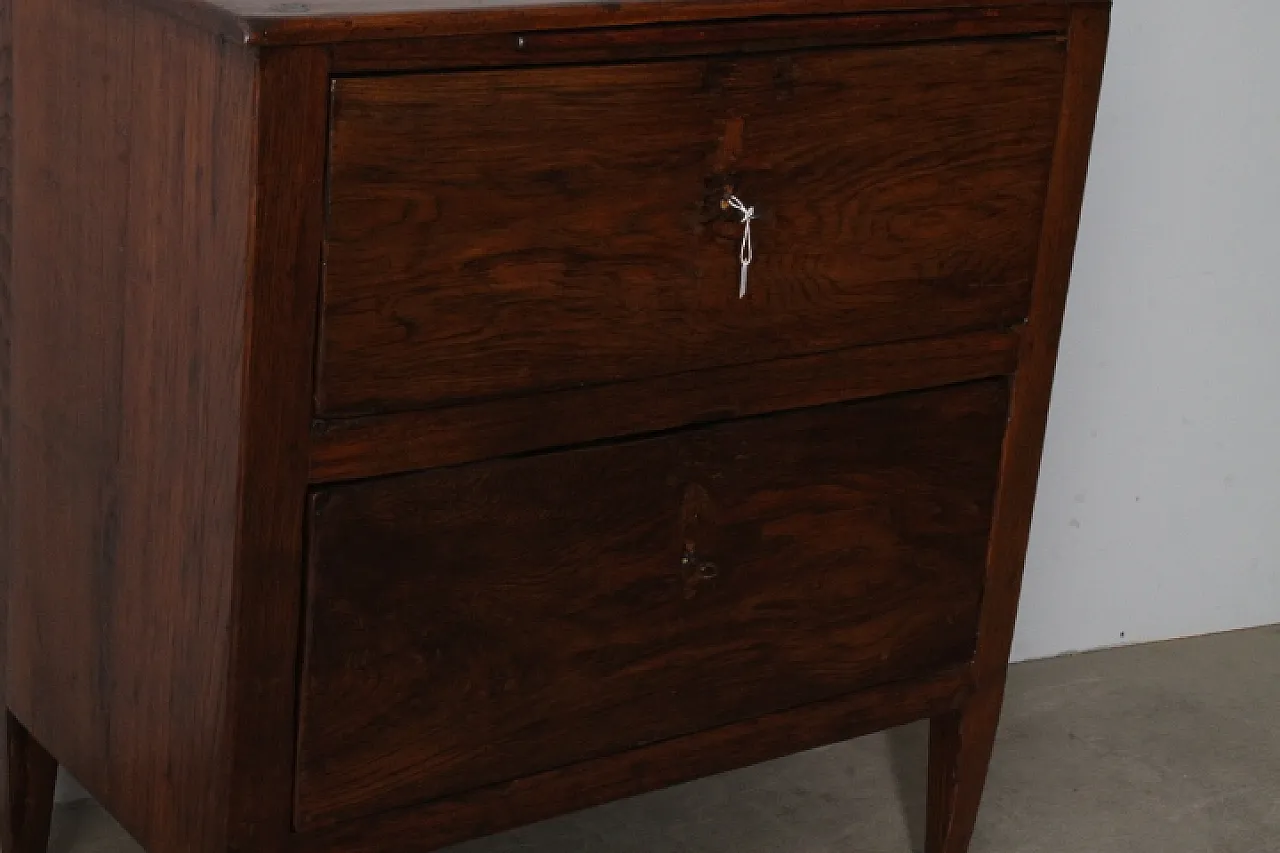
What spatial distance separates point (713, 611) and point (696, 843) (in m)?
0.45

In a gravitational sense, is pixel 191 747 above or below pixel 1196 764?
above

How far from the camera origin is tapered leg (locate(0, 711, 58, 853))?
5.71ft

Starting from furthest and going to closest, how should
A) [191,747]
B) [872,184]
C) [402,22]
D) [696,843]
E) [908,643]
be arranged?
1. [696,843]
2. [908,643]
3. [872,184]
4. [191,747]
5. [402,22]

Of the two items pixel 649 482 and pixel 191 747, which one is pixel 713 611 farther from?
pixel 191 747

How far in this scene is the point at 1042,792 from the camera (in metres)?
2.15

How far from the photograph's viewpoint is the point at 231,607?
1338mm

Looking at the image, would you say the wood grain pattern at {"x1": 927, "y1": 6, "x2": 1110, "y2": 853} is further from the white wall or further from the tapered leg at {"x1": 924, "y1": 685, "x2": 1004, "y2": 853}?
the white wall

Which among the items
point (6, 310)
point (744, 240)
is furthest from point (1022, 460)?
point (6, 310)

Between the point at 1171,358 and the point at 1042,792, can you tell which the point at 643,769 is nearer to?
the point at 1042,792

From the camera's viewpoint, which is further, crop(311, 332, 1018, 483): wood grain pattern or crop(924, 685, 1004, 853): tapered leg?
crop(924, 685, 1004, 853): tapered leg

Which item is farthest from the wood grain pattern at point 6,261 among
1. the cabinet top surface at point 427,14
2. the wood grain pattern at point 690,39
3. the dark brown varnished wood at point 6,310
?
the wood grain pattern at point 690,39

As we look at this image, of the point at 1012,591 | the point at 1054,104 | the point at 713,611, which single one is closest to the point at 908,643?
the point at 1012,591

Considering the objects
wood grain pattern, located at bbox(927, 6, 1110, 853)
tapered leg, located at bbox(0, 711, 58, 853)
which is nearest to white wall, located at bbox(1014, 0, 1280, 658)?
wood grain pattern, located at bbox(927, 6, 1110, 853)

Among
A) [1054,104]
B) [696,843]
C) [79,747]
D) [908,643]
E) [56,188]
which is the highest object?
[1054,104]
